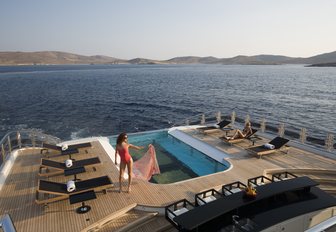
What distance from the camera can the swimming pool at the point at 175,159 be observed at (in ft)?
44.0

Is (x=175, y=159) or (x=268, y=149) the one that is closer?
(x=268, y=149)

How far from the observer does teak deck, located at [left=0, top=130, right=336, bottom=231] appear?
7809 millimetres

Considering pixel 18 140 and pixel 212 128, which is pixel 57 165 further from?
pixel 212 128

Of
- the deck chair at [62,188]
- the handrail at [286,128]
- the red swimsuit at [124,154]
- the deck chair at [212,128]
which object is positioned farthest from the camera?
the deck chair at [212,128]

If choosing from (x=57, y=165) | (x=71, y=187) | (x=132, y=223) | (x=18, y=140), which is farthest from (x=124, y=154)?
(x=18, y=140)

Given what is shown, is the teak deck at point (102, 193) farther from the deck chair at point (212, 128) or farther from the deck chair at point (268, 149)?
the deck chair at point (212, 128)

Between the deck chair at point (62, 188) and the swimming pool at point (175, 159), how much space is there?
4.19 m

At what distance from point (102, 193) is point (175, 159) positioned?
6850 mm

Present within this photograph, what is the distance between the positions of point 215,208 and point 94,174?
20.4ft

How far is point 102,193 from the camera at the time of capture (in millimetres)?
9336

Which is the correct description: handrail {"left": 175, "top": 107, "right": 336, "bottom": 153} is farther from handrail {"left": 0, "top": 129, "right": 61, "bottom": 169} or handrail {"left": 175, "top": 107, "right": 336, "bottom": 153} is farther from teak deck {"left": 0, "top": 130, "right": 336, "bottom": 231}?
handrail {"left": 0, "top": 129, "right": 61, "bottom": 169}

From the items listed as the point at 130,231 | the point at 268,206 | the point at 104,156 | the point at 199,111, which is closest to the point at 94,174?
the point at 104,156

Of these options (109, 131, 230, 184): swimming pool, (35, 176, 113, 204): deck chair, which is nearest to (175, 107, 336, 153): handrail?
→ (109, 131, 230, 184): swimming pool

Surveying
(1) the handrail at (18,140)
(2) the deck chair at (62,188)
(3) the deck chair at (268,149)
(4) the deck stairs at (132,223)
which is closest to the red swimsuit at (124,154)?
(2) the deck chair at (62,188)
